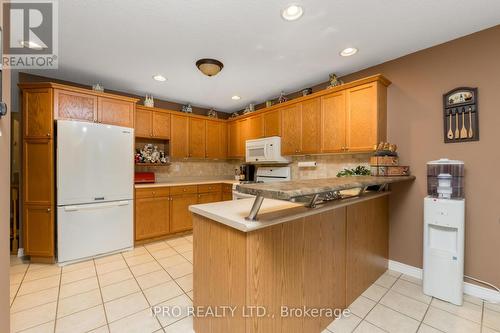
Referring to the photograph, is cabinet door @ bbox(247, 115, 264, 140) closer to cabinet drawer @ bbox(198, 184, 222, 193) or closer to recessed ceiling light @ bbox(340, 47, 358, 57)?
cabinet drawer @ bbox(198, 184, 222, 193)

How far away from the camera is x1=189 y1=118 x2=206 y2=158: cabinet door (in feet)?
13.8

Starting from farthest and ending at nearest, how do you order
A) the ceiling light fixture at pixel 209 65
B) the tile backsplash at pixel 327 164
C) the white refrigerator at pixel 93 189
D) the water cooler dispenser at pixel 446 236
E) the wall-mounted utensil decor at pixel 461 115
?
the tile backsplash at pixel 327 164
the white refrigerator at pixel 93 189
the ceiling light fixture at pixel 209 65
the wall-mounted utensil decor at pixel 461 115
the water cooler dispenser at pixel 446 236

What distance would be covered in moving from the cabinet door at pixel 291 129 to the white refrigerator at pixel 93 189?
94.4 inches

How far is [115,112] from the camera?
10.2ft

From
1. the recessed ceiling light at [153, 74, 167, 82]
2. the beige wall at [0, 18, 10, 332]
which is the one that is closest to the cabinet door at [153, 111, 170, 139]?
the recessed ceiling light at [153, 74, 167, 82]

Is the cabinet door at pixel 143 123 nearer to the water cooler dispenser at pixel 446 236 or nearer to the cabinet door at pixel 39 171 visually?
the cabinet door at pixel 39 171

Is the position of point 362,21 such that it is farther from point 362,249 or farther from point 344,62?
point 362,249

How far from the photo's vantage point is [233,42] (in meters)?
2.17

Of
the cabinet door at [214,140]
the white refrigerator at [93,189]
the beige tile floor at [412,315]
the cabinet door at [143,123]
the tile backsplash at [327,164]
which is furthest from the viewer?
the cabinet door at [214,140]

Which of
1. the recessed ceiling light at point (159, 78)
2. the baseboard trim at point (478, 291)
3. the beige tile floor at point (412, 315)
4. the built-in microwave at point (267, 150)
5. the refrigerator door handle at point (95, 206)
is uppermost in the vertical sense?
the recessed ceiling light at point (159, 78)

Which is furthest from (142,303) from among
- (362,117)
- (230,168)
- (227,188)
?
(230,168)

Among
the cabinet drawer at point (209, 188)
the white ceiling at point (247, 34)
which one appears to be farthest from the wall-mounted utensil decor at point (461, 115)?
the cabinet drawer at point (209, 188)

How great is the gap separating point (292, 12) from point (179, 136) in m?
2.94

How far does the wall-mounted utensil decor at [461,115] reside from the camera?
6.61 ft
